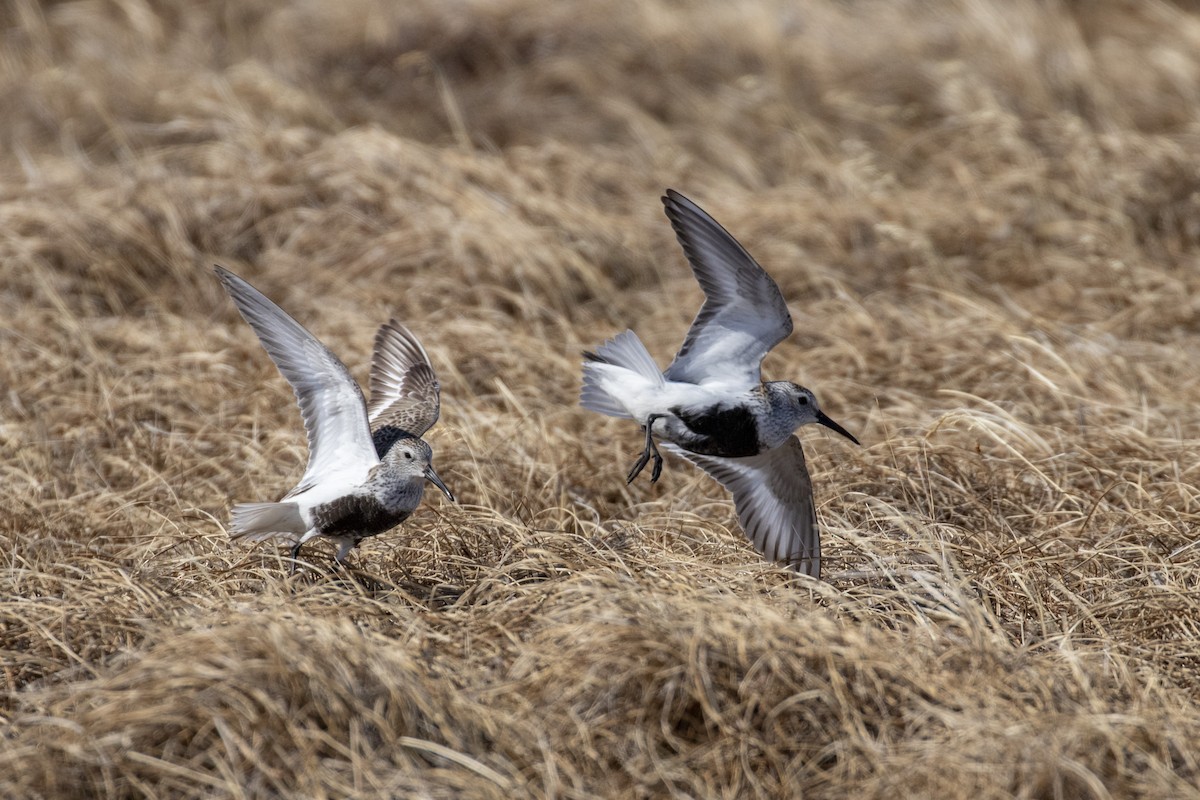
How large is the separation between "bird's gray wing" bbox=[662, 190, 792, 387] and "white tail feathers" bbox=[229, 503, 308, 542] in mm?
1451

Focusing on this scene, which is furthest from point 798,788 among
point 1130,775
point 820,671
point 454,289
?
point 454,289

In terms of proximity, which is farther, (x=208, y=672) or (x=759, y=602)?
(x=759, y=602)

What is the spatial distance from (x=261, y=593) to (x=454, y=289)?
10.8 ft

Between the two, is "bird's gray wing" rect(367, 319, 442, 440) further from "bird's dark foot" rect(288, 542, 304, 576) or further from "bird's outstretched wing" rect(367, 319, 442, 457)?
"bird's dark foot" rect(288, 542, 304, 576)

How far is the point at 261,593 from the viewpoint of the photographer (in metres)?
4.51

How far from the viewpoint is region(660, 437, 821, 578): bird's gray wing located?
4738 mm

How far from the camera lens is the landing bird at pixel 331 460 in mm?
4496

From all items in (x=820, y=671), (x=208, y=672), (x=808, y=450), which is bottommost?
(x=808, y=450)

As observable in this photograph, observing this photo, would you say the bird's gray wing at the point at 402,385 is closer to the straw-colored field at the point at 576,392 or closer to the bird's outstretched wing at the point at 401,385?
the bird's outstretched wing at the point at 401,385

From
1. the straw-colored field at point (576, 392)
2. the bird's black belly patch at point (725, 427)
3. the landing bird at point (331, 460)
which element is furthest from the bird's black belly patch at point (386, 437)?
the bird's black belly patch at point (725, 427)

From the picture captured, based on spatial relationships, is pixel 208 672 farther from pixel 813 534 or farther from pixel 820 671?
pixel 813 534

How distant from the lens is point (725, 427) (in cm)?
489

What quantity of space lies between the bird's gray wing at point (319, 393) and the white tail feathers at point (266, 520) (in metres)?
0.13

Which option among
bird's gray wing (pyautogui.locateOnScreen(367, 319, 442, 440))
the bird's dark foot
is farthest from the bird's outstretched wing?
the bird's dark foot
